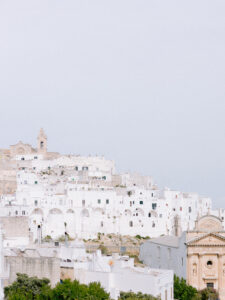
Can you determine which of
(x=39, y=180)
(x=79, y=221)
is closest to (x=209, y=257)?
(x=79, y=221)

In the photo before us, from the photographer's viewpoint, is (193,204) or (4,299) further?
(193,204)

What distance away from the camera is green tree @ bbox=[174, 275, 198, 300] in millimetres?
54406

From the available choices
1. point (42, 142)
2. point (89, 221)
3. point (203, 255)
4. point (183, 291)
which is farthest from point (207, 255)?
point (42, 142)

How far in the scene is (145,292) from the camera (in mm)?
47125

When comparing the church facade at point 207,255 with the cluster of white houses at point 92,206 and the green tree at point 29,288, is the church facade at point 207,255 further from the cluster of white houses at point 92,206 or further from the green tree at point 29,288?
the green tree at point 29,288

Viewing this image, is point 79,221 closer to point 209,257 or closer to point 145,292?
point 209,257

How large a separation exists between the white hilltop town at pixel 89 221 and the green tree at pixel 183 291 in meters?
2.28

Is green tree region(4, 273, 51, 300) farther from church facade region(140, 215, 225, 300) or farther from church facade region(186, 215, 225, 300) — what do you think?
church facade region(186, 215, 225, 300)

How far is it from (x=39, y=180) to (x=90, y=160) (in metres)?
14.3

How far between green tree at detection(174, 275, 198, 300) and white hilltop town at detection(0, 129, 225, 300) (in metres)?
2.28

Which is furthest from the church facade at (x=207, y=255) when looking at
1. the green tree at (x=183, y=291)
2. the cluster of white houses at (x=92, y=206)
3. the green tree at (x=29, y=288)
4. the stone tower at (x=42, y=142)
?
the stone tower at (x=42, y=142)

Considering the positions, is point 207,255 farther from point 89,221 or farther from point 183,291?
point 89,221

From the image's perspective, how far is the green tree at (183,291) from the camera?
5441 centimetres

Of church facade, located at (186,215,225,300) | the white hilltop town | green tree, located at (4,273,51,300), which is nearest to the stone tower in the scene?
the white hilltop town
